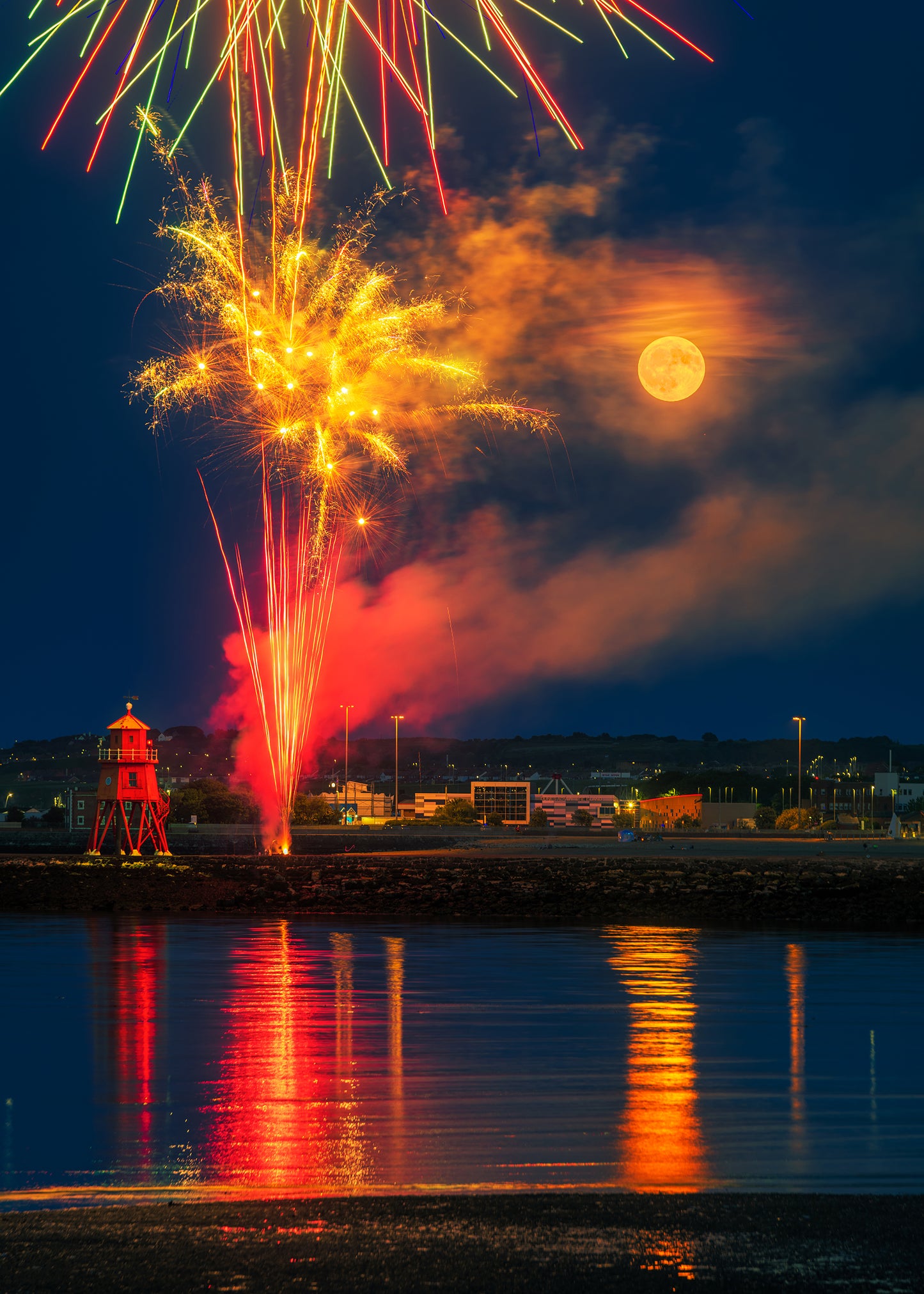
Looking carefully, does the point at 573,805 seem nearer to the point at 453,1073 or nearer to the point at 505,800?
the point at 505,800

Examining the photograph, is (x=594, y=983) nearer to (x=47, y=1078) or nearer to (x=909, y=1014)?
(x=909, y=1014)

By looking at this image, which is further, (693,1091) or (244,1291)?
(693,1091)

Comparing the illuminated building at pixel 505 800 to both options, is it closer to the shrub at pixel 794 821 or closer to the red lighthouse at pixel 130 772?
the shrub at pixel 794 821

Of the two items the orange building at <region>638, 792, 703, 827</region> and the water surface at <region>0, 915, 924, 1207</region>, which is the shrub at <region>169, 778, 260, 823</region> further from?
the water surface at <region>0, 915, 924, 1207</region>

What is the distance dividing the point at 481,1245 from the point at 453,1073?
5.27 m

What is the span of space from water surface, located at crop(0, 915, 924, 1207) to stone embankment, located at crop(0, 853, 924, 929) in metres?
10.6

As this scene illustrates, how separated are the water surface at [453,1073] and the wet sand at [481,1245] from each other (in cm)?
43

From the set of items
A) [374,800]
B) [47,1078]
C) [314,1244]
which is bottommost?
[374,800]

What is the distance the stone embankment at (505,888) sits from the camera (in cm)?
3312

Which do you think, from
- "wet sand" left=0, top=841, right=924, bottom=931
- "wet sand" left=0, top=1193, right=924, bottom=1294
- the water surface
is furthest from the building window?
"wet sand" left=0, top=1193, right=924, bottom=1294

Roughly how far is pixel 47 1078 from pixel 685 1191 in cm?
669

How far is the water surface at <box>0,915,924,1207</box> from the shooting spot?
831 centimetres

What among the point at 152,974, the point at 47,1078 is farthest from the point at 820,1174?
the point at 152,974

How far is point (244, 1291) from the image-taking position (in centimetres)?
591
